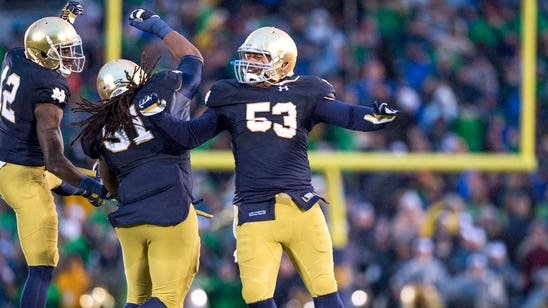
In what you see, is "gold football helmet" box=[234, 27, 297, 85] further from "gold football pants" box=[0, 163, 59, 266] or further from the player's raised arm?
"gold football pants" box=[0, 163, 59, 266]

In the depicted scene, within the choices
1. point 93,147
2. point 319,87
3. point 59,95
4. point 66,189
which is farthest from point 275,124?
point 66,189

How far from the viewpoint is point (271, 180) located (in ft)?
19.6

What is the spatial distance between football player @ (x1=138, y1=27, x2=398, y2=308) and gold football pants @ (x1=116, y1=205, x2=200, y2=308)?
0.77 ft

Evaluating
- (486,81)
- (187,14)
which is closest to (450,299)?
(486,81)

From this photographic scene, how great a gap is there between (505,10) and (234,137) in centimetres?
564

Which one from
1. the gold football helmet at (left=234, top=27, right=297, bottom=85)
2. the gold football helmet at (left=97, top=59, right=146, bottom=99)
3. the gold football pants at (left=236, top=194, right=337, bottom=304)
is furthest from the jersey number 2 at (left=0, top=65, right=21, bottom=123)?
the gold football pants at (left=236, top=194, right=337, bottom=304)

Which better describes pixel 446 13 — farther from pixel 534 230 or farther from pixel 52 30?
pixel 52 30

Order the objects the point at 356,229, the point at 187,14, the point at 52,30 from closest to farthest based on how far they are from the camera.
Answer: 1. the point at 52,30
2. the point at 187,14
3. the point at 356,229

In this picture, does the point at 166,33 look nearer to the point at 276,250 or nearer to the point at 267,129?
the point at 267,129

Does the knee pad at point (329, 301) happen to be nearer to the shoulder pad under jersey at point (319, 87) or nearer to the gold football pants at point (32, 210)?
the shoulder pad under jersey at point (319, 87)

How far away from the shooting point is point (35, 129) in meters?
6.41

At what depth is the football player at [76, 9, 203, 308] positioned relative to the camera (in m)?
5.93

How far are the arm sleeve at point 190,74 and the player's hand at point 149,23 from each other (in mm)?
243

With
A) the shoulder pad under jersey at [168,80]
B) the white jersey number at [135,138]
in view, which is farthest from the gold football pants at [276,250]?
the shoulder pad under jersey at [168,80]
